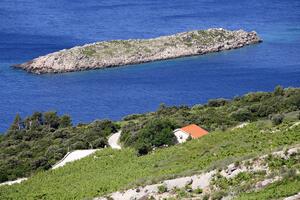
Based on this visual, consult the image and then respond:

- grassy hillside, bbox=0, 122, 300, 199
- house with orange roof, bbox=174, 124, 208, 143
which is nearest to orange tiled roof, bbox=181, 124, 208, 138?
house with orange roof, bbox=174, 124, 208, 143

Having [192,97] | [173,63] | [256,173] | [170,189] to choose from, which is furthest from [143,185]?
[173,63]

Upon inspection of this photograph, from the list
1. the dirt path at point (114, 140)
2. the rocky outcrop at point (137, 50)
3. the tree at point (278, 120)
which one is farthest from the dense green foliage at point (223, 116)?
the rocky outcrop at point (137, 50)

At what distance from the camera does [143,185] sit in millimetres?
35188

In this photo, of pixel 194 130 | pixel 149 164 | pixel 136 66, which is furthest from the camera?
pixel 136 66

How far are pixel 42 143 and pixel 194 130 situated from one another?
13.3 m

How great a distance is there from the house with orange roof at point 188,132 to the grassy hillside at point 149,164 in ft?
14.6

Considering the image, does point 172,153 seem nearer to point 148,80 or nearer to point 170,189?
point 170,189

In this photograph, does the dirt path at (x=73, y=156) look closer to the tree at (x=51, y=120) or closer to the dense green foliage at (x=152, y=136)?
the dense green foliage at (x=152, y=136)

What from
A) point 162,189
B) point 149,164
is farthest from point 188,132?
point 162,189

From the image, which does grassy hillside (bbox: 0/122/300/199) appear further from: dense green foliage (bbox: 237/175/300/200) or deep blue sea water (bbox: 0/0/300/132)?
deep blue sea water (bbox: 0/0/300/132)

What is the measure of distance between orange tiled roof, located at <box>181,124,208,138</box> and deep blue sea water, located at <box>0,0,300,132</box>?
3652 cm

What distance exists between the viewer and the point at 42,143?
61.3 m

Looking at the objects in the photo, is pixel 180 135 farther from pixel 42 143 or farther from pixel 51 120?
pixel 51 120

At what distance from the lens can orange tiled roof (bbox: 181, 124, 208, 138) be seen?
52672 millimetres
